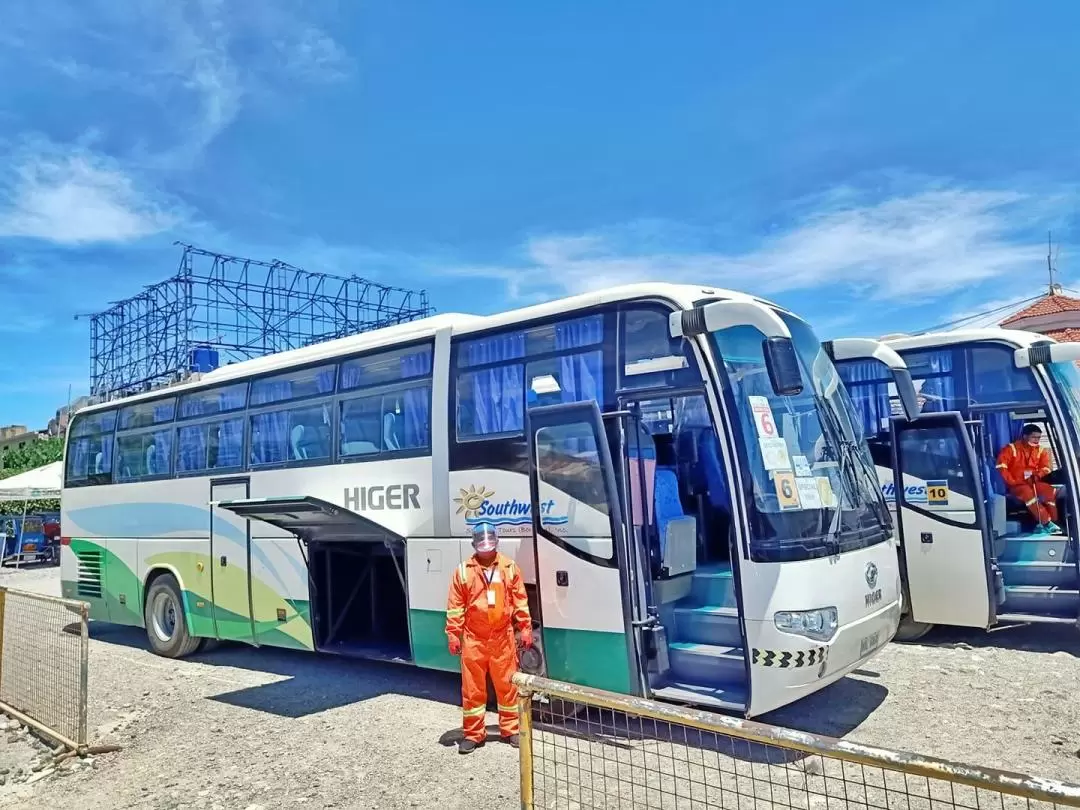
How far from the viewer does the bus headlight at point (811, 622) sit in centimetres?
525

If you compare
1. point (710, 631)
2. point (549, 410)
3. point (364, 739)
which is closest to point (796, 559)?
point (710, 631)

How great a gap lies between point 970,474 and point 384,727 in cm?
594

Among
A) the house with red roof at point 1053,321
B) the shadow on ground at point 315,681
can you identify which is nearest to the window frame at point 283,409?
the shadow on ground at point 315,681

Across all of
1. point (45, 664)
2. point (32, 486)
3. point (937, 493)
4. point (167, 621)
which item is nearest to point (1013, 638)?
point (937, 493)

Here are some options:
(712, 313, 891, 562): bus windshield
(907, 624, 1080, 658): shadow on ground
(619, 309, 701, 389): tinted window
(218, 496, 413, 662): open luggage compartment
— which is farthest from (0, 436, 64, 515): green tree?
(712, 313, 891, 562): bus windshield

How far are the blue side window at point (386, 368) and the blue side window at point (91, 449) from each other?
17.1ft

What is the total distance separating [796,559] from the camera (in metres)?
5.35

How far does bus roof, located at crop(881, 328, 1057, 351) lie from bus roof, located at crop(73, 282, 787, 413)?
3.62 metres

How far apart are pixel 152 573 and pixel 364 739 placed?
553 centimetres

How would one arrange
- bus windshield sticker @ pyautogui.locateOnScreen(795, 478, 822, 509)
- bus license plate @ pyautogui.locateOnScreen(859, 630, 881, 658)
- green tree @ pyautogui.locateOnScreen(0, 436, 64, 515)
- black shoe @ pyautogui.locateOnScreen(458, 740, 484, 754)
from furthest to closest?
green tree @ pyautogui.locateOnScreen(0, 436, 64, 515) < black shoe @ pyautogui.locateOnScreen(458, 740, 484, 754) < bus license plate @ pyautogui.locateOnScreen(859, 630, 881, 658) < bus windshield sticker @ pyautogui.locateOnScreen(795, 478, 822, 509)

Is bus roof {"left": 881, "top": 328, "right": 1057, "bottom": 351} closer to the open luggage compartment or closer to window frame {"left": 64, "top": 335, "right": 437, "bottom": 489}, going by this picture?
window frame {"left": 64, "top": 335, "right": 437, "bottom": 489}

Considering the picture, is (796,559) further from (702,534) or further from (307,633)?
(307,633)

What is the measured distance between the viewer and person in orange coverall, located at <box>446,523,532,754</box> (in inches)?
238

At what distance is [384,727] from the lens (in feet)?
21.8
